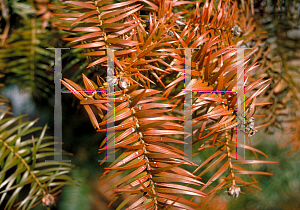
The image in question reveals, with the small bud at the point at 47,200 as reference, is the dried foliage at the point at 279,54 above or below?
above

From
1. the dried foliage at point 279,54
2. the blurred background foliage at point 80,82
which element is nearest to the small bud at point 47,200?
the blurred background foliage at point 80,82

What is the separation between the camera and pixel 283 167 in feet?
1.80

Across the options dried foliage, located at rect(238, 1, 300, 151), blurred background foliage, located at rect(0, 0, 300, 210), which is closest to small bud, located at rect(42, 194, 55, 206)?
blurred background foliage, located at rect(0, 0, 300, 210)

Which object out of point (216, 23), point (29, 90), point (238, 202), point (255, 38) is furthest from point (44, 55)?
point (238, 202)

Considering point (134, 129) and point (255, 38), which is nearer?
point (134, 129)

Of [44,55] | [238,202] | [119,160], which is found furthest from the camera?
[238,202]

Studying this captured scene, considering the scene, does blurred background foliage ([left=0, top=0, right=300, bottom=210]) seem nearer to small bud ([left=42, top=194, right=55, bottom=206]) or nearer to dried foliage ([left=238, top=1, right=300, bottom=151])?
dried foliage ([left=238, top=1, right=300, bottom=151])

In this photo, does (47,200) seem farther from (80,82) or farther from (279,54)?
(279,54)

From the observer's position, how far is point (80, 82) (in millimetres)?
372

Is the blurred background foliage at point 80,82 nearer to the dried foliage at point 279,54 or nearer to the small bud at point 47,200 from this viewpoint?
the dried foliage at point 279,54

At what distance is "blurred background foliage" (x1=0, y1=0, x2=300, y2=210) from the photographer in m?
0.32

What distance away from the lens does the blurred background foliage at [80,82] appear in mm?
318

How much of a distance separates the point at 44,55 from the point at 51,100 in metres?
0.11

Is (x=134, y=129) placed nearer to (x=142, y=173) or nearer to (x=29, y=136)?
(x=142, y=173)
